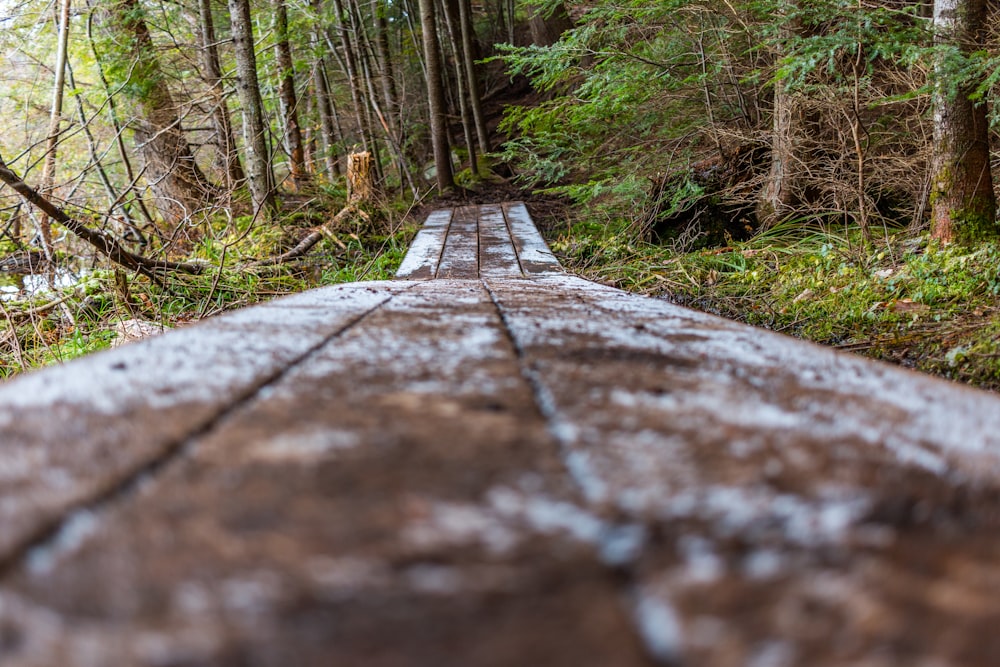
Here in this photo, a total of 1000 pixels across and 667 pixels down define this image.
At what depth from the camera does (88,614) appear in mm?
443

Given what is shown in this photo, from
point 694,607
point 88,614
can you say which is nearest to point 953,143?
point 694,607

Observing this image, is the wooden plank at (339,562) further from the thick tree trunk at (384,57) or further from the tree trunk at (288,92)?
the thick tree trunk at (384,57)

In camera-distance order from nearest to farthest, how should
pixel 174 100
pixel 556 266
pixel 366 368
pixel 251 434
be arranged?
pixel 251 434, pixel 366 368, pixel 556 266, pixel 174 100

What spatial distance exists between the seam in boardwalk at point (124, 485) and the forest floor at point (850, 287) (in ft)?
10.2

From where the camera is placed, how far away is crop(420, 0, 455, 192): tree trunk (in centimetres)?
1027

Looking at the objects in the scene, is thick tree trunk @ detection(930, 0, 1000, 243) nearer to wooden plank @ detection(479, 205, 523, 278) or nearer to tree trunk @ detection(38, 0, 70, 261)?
wooden plank @ detection(479, 205, 523, 278)

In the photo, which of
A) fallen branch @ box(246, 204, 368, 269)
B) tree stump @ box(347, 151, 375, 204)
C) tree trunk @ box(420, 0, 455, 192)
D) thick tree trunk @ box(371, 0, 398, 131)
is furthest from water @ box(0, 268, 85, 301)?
thick tree trunk @ box(371, 0, 398, 131)

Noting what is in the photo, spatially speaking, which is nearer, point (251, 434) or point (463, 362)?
point (251, 434)

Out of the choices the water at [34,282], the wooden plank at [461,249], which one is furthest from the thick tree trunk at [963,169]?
the water at [34,282]

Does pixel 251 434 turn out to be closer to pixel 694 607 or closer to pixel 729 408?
pixel 694 607

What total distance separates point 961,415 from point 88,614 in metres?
1.09

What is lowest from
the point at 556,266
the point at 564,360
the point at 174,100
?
the point at 556,266

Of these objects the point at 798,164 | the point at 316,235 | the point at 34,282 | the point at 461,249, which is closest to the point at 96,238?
the point at 34,282

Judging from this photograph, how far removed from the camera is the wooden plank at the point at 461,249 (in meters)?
4.98
